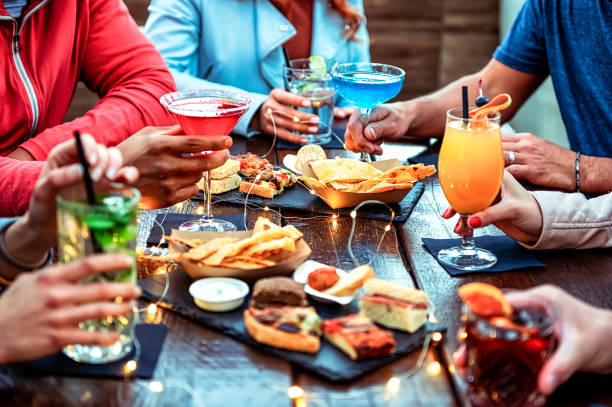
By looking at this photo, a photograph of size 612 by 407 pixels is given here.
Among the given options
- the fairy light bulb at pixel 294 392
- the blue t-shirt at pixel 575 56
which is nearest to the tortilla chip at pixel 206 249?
the fairy light bulb at pixel 294 392

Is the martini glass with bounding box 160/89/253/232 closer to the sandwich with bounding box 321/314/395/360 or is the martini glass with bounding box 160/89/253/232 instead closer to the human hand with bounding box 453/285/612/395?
the sandwich with bounding box 321/314/395/360

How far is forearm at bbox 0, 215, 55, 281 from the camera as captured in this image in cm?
111

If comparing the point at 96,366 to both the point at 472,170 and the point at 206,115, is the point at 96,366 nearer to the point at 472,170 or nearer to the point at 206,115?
the point at 206,115

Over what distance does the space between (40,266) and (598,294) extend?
41.2 inches

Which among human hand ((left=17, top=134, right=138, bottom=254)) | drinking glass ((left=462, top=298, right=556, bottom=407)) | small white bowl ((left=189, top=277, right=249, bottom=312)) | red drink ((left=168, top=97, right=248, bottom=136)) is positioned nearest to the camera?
drinking glass ((left=462, top=298, right=556, bottom=407))

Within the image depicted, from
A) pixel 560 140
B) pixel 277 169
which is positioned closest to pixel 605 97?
pixel 277 169

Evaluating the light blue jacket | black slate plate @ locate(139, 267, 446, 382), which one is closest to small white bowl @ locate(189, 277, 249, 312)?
black slate plate @ locate(139, 267, 446, 382)

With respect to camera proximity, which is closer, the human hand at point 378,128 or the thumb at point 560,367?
the thumb at point 560,367

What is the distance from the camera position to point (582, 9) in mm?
2328

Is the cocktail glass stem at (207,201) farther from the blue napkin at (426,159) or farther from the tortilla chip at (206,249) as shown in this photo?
the blue napkin at (426,159)

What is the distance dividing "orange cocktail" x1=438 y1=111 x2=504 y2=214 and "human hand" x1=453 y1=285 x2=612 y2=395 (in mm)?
466

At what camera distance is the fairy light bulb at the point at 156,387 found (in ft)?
3.19

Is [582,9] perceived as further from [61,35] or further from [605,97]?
[61,35]

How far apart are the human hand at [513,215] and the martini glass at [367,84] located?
62 cm
